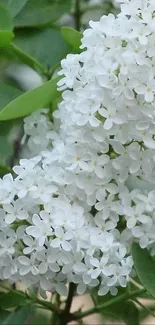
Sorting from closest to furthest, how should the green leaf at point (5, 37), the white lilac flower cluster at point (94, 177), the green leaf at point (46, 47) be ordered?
the white lilac flower cluster at point (94, 177), the green leaf at point (5, 37), the green leaf at point (46, 47)

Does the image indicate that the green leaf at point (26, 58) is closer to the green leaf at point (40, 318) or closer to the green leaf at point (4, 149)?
the green leaf at point (4, 149)

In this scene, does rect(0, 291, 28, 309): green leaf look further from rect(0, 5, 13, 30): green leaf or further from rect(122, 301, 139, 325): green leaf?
rect(0, 5, 13, 30): green leaf

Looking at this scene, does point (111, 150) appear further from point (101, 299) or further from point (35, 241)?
point (101, 299)

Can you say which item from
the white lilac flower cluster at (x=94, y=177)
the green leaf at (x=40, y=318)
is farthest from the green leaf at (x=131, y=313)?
the white lilac flower cluster at (x=94, y=177)

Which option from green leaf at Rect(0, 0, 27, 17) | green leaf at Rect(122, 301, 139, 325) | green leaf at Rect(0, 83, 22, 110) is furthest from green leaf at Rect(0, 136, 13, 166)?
green leaf at Rect(122, 301, 139, 325)

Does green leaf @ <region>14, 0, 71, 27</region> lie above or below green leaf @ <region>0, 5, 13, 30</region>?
below

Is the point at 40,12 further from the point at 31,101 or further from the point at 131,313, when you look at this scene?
the point at 131,313
